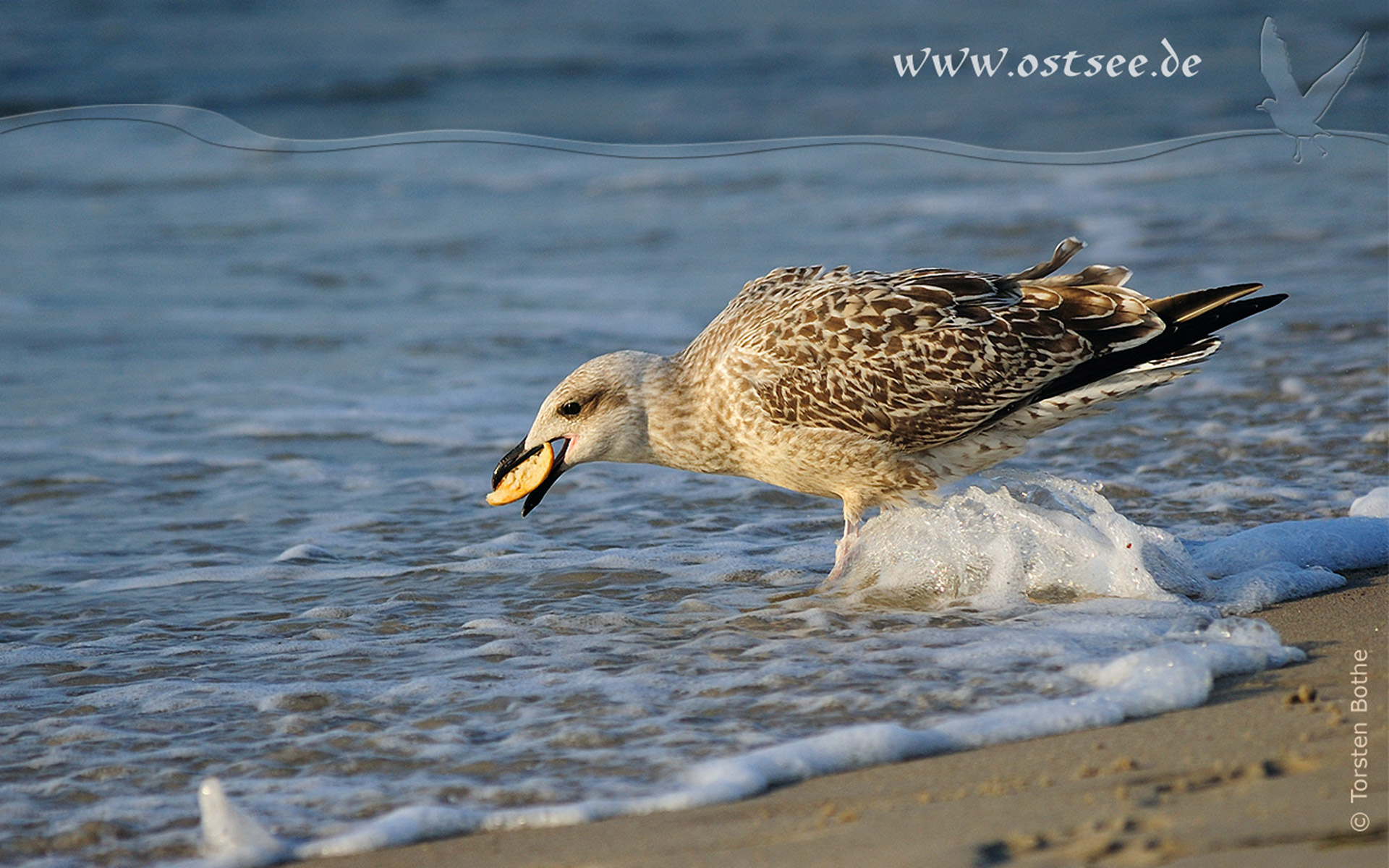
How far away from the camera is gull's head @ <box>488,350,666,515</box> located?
5.68 meters

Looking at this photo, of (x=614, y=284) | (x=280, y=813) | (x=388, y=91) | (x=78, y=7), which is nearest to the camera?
(x=280, y=813)

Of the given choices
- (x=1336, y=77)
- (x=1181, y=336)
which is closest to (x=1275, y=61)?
(x=1336, y=77)

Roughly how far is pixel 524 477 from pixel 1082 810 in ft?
9.40

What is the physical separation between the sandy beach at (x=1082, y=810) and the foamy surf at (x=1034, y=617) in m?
0.06

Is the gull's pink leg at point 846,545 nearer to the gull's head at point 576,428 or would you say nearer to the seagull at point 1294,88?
the gull's head at point 576,428

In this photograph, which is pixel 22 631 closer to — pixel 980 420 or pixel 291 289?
pixel 980 420

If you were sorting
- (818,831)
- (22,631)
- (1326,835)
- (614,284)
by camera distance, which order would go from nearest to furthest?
(1326,835) < (818,831) < (22,631) < (614,284)

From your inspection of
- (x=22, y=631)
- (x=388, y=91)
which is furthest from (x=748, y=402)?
(x=388, y=91)

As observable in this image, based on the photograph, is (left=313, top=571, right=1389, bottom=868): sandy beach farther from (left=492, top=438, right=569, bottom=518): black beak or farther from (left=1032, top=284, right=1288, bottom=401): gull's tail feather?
(left=492, top=438, right=569, bottom=518): black beak

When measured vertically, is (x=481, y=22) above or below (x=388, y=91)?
above

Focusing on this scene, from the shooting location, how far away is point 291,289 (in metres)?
10.6

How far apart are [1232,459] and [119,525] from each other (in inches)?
191

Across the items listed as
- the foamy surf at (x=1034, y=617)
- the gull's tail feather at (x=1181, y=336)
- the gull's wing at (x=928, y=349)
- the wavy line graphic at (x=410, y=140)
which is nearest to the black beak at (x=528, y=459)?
the gull's wing at (x=928, y=349)

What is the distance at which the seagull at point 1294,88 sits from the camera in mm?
6246
